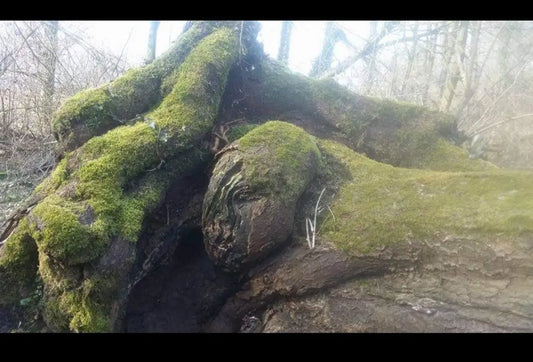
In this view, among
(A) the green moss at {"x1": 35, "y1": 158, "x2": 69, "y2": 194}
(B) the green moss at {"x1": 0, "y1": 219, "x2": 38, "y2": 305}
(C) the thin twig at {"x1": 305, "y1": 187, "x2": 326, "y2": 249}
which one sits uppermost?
(A) the green moss at {"x1": 35, "y1": 158, "x2": 69, "y2": 194}

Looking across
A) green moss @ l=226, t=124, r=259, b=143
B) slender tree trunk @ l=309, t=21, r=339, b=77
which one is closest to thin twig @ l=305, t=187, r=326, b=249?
green moss @ l=226, t=124, r=259, b=143

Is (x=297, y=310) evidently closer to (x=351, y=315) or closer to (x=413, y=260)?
(x=351, y=315)

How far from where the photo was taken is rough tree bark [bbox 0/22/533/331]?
→ 2893 millimetres

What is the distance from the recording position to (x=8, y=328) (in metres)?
3.03

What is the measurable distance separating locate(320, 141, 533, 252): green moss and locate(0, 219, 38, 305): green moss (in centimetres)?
270

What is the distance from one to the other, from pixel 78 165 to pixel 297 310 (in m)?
2.55

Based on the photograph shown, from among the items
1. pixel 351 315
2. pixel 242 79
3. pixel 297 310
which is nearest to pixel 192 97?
pixel 242 79

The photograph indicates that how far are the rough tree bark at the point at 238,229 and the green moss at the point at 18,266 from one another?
0.04 feet

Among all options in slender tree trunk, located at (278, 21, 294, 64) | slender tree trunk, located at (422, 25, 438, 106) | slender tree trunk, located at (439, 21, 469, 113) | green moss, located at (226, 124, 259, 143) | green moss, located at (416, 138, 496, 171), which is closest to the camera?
green moss, located at (416, 138, 496, 171)

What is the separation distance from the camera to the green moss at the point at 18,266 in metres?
3.19

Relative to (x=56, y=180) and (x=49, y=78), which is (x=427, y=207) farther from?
(x=49, y=78)

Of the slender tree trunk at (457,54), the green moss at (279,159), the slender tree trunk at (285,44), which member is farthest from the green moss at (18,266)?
the slender tree trunk at (285,44)

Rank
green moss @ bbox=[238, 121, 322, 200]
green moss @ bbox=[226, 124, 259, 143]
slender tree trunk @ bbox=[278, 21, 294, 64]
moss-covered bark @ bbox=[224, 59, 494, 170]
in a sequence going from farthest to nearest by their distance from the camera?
slender tree trunk @ bbox=[278, 21, 294, 64] → moss-covered bark @ bbox=[224, 59, 494, 170] → green moss @ bbox=[226, 124, 259, 143] → green moss @ bbox=[238, 121, 322, 200]

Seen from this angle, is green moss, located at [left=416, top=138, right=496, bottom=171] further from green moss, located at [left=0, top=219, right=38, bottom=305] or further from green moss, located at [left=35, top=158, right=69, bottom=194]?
green moss, located at [left=0, top=219, right=38, bottom=305]
